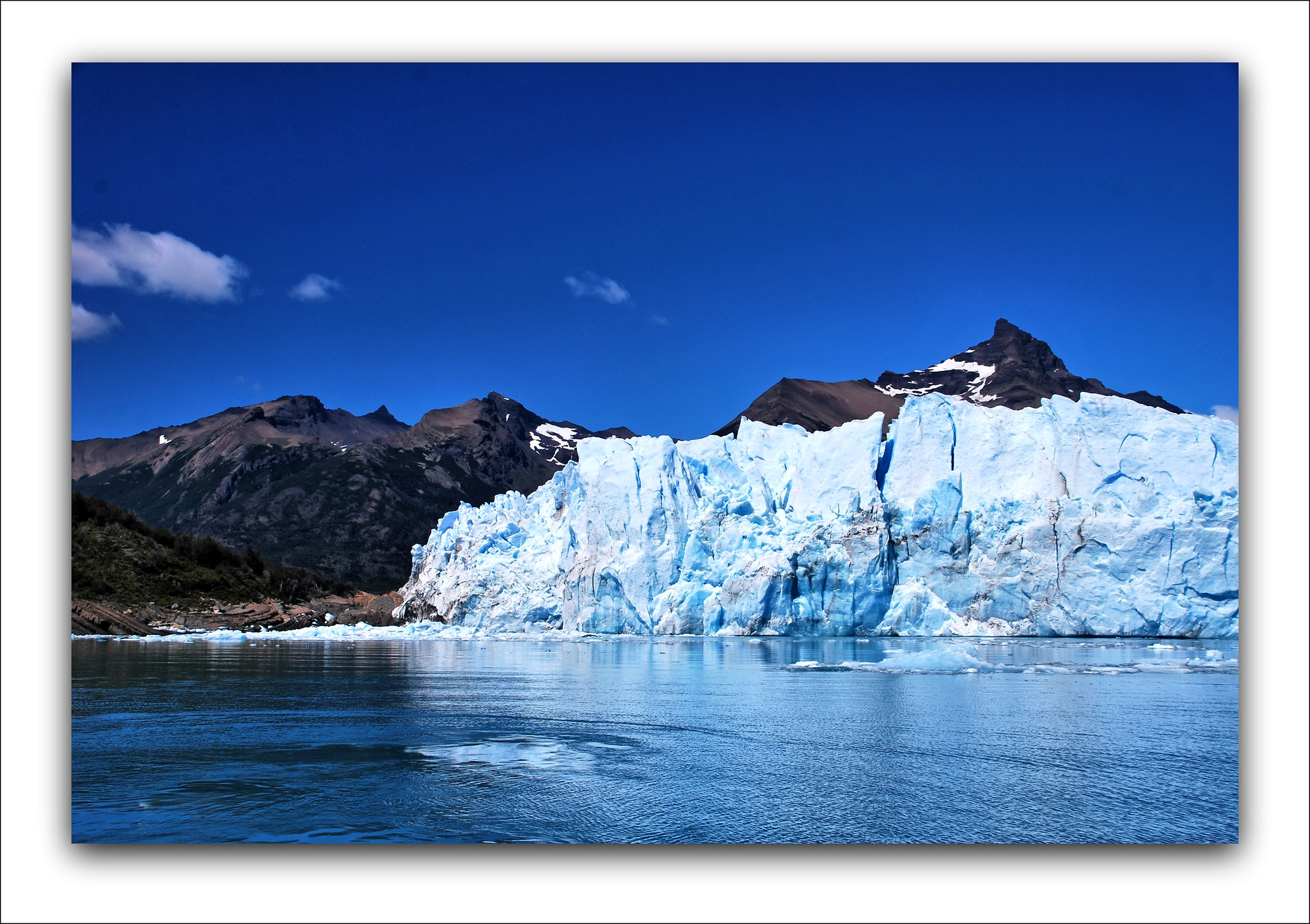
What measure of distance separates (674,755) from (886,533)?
16409mm

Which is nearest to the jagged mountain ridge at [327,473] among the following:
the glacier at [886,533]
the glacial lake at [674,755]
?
the glacial lake at [674,755]

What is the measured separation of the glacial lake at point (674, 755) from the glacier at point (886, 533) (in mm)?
5101

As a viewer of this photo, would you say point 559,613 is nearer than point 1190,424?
No

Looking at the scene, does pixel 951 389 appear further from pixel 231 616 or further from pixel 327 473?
pixel 327 473

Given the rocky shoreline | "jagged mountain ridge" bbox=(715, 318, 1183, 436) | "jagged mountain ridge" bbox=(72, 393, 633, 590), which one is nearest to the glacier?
"jagged mountain ridge" bbox=(715, 318, 1183, 436)

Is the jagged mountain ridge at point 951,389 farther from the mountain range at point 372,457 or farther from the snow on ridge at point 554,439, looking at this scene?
the snow on ridge at point 554,439

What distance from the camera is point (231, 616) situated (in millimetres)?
26812

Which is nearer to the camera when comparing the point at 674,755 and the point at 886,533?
the point at 674,755

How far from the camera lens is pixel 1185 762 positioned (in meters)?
6.41

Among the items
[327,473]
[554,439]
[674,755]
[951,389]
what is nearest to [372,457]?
[327,473]

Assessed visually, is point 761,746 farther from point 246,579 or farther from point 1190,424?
point 246,579

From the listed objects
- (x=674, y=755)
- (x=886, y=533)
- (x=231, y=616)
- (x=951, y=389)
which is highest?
(x=951, y=389)
